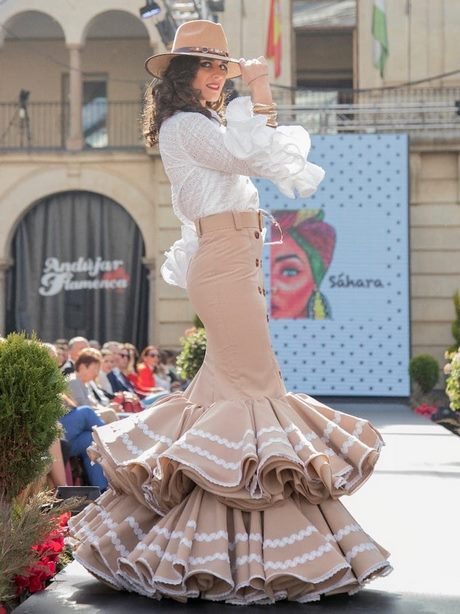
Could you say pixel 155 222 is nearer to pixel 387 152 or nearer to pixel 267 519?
pixel 387 152

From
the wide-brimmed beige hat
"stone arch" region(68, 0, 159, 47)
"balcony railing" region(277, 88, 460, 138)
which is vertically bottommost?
the wide-brimmed beige hat

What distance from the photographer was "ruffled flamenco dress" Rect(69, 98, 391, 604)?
3273 mm

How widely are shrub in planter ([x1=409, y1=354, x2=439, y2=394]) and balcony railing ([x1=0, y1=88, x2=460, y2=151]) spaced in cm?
366

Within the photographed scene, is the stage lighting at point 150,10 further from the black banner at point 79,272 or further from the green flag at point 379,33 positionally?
the black banner at point 79,272

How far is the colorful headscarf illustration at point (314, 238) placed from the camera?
1777cm

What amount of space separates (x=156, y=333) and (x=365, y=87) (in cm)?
524

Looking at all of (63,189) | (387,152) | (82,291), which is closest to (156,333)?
(82,291)

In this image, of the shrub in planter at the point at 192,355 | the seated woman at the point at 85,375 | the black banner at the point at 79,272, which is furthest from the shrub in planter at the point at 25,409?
the black banner at the point at 79,272

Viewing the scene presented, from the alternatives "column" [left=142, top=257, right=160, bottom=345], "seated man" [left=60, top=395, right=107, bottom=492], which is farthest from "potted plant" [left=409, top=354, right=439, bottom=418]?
"seated man" [left=60, top=395, right=107, bottom=492]

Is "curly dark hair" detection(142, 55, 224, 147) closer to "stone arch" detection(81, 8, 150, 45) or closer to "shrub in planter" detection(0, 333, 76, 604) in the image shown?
"shrub in planter" detection(0, 333, 76, 604)

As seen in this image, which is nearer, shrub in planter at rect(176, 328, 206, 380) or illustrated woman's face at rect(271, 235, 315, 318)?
shrub in planter at rect(176, 328, 206, 380)

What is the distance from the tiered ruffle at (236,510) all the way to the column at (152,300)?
53.3 ft

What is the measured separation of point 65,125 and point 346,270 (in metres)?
6.72

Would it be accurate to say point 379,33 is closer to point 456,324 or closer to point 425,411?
point 456,324
